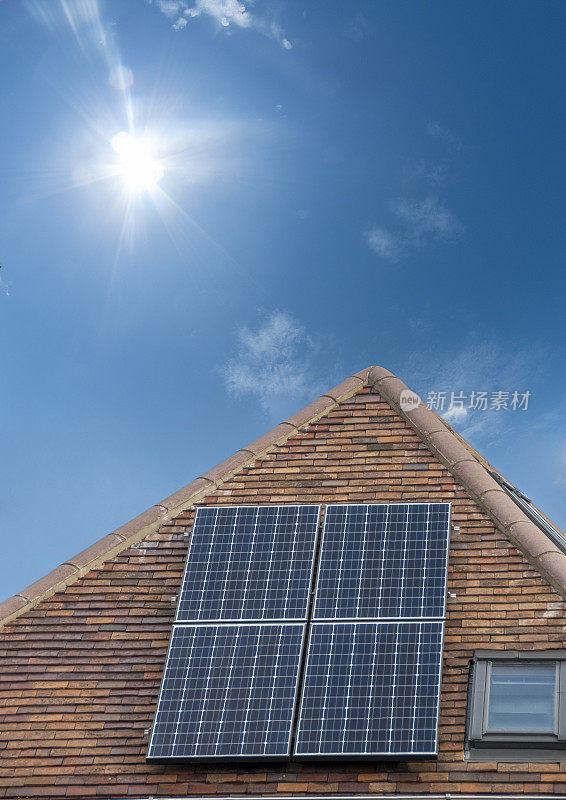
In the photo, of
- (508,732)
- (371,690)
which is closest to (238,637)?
(371,690)

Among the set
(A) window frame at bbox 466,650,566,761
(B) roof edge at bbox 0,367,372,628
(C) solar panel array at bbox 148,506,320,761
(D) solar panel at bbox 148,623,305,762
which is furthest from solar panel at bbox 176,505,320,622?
(A) window frame at bbox 466,650,566,761

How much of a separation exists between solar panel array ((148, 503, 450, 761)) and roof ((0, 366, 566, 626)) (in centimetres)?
82

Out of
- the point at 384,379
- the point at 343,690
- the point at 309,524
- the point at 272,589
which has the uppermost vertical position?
the point at 384,379

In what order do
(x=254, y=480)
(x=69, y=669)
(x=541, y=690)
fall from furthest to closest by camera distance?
Answer: (x=254, y=480), (x=69, y=669), (x=541, y=690)

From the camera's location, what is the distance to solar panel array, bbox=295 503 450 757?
13797 millimetres

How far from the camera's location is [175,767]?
14.2 metres

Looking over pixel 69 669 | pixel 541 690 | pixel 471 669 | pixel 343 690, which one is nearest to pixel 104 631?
pixel 69 669

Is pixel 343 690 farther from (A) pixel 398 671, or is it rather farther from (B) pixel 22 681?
(B) pixel 22 681

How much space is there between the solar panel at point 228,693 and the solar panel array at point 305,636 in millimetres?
18

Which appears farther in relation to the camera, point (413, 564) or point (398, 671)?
point (413, 564)

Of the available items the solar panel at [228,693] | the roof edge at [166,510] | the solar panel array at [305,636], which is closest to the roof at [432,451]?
the roof edge at [166,510]

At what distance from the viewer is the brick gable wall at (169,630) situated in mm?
13758

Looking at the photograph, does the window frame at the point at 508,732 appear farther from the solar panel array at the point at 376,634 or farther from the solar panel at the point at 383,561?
the solar panel at the point at 383,561

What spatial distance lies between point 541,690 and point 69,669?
690 centimetres
